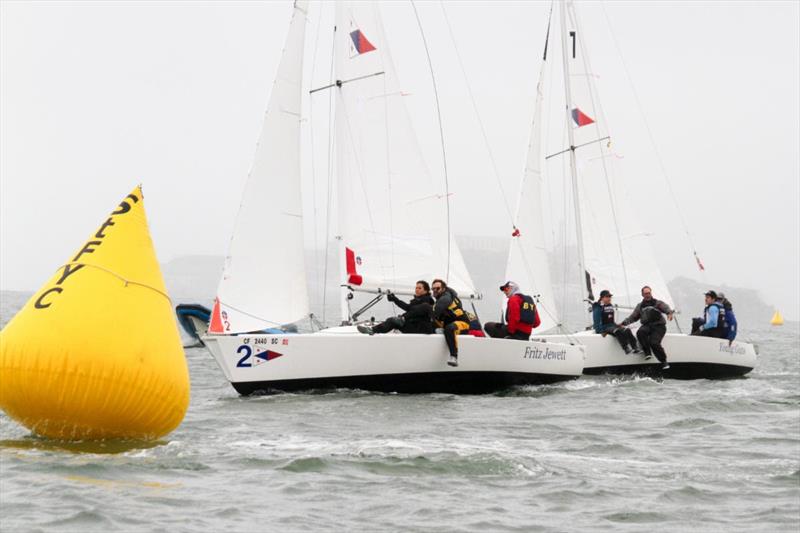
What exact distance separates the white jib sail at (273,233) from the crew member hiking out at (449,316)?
1775 mm

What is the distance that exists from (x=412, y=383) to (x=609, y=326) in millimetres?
5734

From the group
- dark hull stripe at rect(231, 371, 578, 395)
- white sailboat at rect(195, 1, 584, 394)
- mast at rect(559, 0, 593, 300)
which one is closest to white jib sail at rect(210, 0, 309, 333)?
white sailboat at rect(195, 1, 584, 394)

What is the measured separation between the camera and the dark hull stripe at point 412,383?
45.6 feet

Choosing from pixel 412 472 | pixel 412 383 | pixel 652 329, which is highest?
pixel 652 329

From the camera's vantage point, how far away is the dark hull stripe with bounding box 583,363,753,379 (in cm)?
1898

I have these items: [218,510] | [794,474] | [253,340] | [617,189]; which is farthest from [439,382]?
[617,189]

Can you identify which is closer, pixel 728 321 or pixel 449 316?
pixel 449 316

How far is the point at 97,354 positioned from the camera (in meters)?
8.46

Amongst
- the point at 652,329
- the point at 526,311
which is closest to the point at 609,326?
the point at 652,329

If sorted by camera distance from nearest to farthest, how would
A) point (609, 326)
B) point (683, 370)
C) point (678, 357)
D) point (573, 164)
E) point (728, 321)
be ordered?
point (609, 326) → point (678, 357) → point (683, 370) → point (728, 321) → point (573, 164)

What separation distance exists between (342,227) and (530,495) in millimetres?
8875

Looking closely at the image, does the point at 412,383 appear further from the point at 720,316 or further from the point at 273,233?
the point at 720,316

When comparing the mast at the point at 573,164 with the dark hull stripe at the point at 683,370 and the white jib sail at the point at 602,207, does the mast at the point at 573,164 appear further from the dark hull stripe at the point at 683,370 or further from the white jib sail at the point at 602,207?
the dark hull stripe at the point at 683,370

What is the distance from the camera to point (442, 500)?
752 cm
